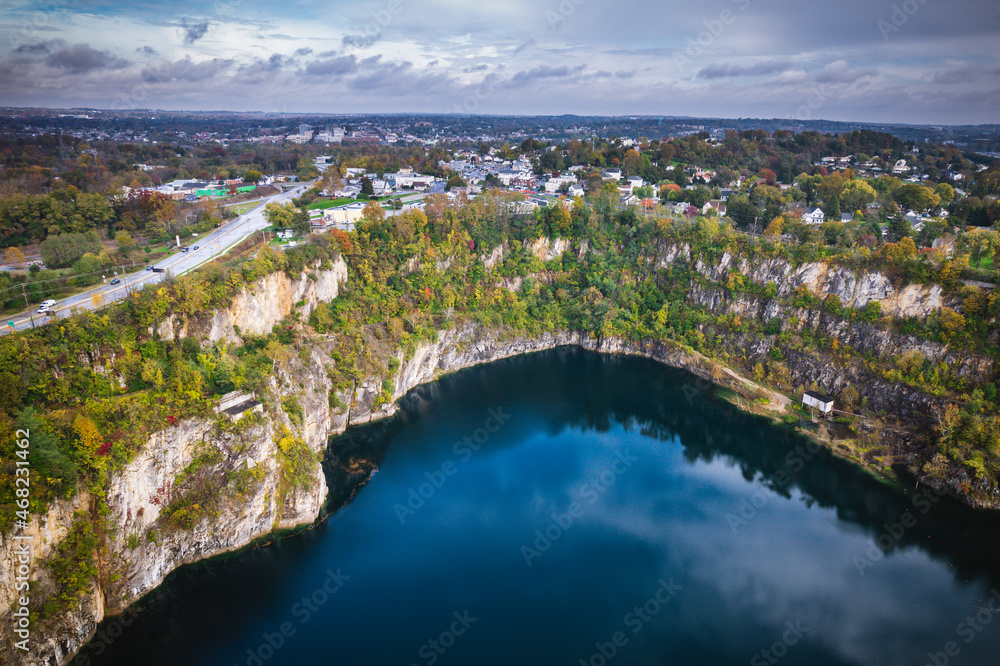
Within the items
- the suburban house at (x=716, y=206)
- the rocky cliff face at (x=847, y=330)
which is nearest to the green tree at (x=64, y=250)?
the rocky cliff face at (x=847, y=330)

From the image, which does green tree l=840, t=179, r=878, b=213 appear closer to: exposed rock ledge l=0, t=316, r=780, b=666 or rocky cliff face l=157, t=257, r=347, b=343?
rocky cliff face l=157, t=257, r=347, b=343

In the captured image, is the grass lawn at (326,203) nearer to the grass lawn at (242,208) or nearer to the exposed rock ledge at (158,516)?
the grass lawn at (242,208)

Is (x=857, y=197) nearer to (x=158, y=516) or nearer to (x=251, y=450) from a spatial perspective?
(x=251, y=450)

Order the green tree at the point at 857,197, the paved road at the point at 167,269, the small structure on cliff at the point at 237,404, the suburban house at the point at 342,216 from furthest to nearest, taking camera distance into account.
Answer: the green tree at the point at 857,197, the suburban house at the point at 342,216, the paved road at the point at 167,269, the small structure on cliff at the point at 237,404

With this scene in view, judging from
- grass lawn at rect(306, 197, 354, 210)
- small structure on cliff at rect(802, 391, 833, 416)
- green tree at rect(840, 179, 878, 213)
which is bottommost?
small structure on cliff at rect(802, 391, 833, 416)

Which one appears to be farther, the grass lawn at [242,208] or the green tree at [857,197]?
the green tree at [857,197]

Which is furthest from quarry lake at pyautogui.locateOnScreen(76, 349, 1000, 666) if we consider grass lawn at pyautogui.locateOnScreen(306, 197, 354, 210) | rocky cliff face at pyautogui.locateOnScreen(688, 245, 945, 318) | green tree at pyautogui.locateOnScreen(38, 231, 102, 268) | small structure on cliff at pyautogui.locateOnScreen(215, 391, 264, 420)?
grass lawn at pyautogui.locateOnScreen(306, 197, 354, 210)

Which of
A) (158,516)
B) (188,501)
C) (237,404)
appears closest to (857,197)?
(237,404)
